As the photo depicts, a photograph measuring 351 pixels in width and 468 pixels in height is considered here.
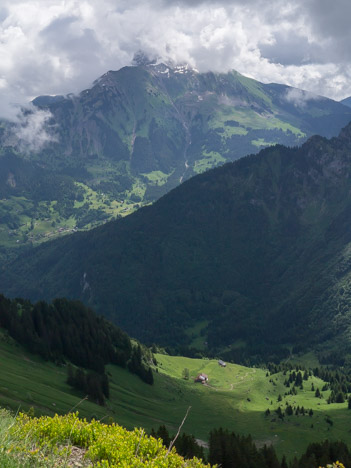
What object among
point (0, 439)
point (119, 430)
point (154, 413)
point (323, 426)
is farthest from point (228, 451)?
point (323, 426)

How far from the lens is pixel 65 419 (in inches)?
1096

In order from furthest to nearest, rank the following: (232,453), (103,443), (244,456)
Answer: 1. (232,453)
2. (244,456)
3. (103,443)

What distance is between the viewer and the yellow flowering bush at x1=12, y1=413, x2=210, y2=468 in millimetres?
23391

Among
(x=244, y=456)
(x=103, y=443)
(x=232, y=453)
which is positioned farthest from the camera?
(x=232, y=453)

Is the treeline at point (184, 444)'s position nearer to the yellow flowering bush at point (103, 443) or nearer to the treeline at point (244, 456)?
the treeline at point (244, 456)

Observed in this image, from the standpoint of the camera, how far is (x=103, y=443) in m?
24.0

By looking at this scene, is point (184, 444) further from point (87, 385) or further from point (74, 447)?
point (87, 385)

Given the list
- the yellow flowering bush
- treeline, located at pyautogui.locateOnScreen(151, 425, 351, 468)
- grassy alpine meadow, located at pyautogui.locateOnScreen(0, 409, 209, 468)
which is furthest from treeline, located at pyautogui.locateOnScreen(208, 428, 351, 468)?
the yellow flowering bush

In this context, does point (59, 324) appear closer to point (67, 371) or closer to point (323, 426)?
point (67, 371)

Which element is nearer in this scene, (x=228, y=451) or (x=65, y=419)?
(x=65, y=419)

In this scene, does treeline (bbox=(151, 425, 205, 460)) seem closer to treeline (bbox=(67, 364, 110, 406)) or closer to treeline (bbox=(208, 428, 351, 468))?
treeline (bbox=(208, 428, 351, 468))

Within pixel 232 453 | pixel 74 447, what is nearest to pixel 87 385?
pixel 232 453

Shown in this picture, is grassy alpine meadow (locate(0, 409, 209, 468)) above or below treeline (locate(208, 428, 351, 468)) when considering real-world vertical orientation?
above

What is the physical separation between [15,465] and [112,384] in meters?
183
